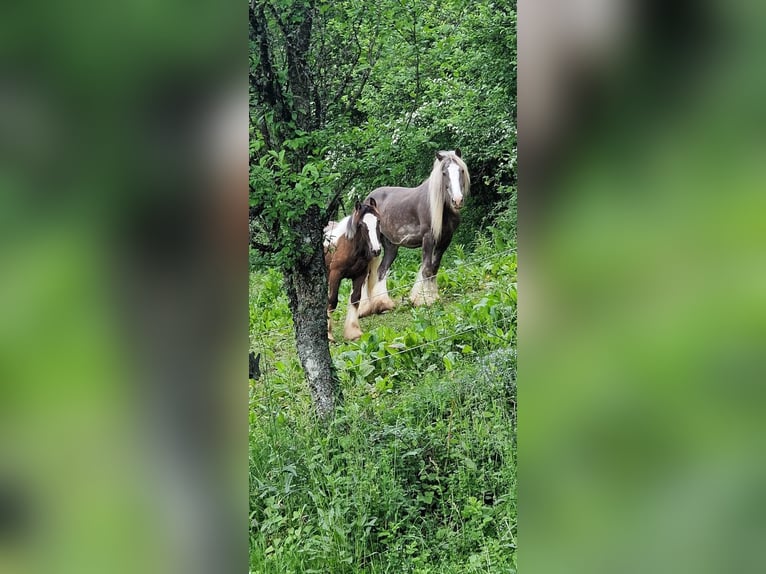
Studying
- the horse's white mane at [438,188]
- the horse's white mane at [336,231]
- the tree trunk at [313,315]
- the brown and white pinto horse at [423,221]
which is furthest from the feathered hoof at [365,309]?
the horse's white mane at [438,188]

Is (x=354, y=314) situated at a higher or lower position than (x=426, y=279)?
lower

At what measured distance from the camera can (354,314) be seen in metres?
2.61

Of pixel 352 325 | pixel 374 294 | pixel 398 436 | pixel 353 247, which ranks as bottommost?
pixel 398 436

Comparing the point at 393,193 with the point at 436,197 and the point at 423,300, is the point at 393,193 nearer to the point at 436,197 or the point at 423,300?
the point at 436,197

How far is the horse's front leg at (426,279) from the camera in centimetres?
257

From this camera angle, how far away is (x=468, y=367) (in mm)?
2596

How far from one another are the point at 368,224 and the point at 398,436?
2.49 ft

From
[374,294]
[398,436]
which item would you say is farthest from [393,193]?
[398,436]

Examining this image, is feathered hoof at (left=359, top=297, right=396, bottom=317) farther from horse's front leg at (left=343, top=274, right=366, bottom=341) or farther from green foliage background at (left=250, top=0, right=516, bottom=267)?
green foliage background at (left=250, top=0, right=516, bottom=267)

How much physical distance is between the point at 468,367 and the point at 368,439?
44 cm

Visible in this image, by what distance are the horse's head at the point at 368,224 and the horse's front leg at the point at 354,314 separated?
0.12 meters

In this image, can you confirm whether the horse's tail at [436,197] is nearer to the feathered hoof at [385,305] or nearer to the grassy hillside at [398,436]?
the grassy hillside at [398,436]
